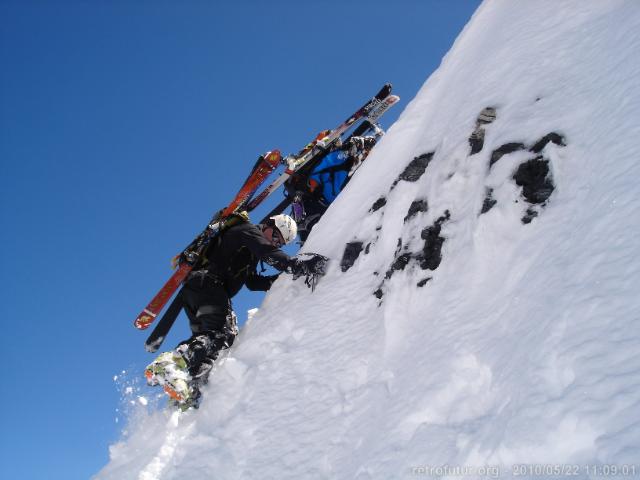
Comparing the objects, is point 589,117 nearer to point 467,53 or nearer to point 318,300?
point 318,300

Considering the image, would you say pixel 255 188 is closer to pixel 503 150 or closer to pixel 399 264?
pixel 399 264

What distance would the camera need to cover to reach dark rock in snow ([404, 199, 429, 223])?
4740 mm

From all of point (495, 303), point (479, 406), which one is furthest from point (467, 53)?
point (479, 406)

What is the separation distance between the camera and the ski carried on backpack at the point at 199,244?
21.0 feet

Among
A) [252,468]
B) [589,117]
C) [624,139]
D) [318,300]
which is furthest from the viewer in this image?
[318,300]

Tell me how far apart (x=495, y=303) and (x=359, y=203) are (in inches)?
139

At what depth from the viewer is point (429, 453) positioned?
257 cm

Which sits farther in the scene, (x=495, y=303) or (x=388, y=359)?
(x=388, y=359)

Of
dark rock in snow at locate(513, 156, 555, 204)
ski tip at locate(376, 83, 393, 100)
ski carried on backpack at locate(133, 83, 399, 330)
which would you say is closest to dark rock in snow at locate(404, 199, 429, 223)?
dark rock in snow at locate(513, 156, 555, 204)

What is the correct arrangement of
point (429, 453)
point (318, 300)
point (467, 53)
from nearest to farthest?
point (429, 453)
point (318, 300)
point (467, 53)

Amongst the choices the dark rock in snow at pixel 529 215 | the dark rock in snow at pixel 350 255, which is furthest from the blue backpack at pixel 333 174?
the dark rock in snow at pixel 529 215

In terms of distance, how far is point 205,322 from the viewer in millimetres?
5883

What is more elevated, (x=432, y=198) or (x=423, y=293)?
(x=432, y=198)

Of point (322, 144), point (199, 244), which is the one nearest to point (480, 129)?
point (199, 244)
